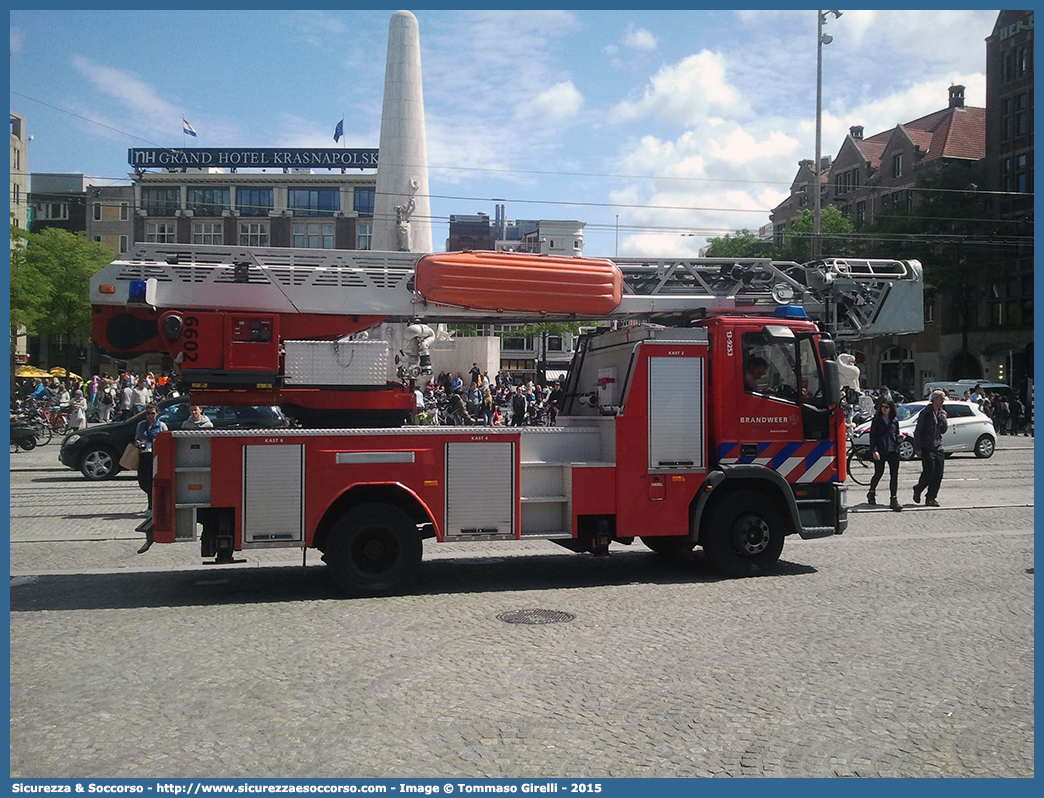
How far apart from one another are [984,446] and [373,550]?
23.0m

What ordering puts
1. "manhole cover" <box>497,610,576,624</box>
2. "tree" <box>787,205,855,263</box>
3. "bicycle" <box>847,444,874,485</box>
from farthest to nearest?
1. "tree" <box>787,205,855,263</box>
2. "bicycle" <box>847,444,874,485</box>
3. "manhole cover" <box>497,610,576,624</box>

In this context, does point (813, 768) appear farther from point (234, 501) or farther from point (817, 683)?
point (234, 501)

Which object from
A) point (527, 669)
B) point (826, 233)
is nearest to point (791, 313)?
point (527, 669)

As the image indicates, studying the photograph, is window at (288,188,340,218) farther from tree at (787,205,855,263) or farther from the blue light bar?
the blue light bar

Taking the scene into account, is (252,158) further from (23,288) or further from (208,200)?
(23,288)

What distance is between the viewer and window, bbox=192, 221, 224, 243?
80562mm

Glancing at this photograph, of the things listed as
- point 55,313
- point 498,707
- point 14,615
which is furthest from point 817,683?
point 55,313

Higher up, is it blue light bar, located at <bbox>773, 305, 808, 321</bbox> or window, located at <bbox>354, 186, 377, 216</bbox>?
window, located at <bbox>354, 186, 377, 216</bbox>

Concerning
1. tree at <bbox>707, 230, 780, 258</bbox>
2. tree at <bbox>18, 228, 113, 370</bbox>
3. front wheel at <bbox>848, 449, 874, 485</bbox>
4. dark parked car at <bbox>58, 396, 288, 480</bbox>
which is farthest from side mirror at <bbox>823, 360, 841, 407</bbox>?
tree at <bbox>707, 230, 780, 258</bbox>

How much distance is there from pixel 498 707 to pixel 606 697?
0.71 metres

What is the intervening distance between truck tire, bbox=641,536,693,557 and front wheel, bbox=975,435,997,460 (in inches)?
746

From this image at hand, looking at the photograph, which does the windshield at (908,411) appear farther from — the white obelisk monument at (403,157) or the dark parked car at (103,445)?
the dark parked car at (103,445)

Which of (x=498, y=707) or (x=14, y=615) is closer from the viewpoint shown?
(x=498, y=707)

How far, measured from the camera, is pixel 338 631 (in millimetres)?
7562
